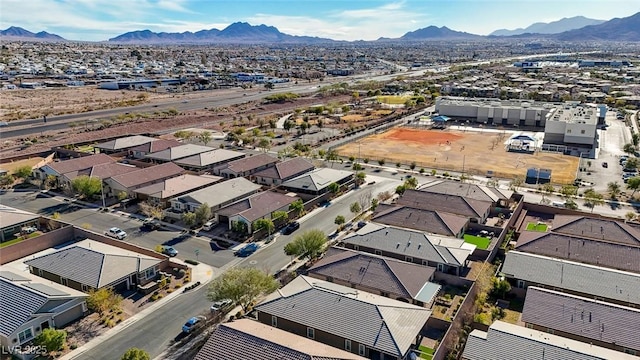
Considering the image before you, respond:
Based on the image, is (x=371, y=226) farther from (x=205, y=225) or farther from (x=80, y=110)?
(x=80, y=110)

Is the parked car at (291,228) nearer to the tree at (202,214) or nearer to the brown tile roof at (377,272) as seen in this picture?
the tree at (202,214)

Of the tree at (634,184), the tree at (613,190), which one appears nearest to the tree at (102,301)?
the tree at (613,190)

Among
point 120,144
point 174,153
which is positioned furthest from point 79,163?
point 120,144

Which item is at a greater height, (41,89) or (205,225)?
(41,89)

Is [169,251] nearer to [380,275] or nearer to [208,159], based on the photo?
[380,275]

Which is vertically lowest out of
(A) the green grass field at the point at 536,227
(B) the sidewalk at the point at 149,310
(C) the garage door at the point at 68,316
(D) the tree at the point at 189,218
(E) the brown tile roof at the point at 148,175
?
(A) the green grass field at the point at 536,227

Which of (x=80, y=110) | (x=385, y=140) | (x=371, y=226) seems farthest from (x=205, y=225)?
(x=80, y=110)
